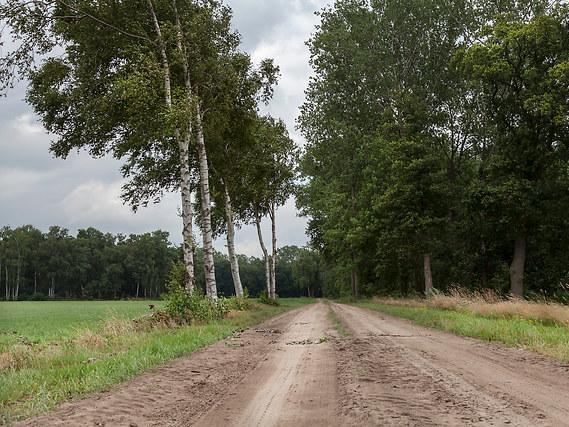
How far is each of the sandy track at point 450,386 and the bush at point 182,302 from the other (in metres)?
7.80

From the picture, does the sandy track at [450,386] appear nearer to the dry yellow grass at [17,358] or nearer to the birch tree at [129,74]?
the dry yellow grass at [17,358]

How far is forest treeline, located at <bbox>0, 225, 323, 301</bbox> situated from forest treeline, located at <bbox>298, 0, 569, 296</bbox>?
269 feet

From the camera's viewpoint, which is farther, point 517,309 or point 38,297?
point 38,297

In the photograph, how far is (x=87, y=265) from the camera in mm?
127500

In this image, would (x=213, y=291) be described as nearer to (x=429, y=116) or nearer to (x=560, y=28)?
(x=429, y=116)

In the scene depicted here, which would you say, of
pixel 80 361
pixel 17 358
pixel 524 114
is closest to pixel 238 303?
pixel 17 358

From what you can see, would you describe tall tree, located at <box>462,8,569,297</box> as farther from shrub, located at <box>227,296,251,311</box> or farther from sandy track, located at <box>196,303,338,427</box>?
sandy track, located at <box>196,303,338,427</box>

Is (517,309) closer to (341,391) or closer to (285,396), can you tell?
(341,391)

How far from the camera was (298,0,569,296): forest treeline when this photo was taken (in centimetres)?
2697

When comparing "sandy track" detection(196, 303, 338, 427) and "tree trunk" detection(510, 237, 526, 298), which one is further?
"tree trunk" detection(510, 237, 526, 298)

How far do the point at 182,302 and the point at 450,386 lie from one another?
39.0 feet

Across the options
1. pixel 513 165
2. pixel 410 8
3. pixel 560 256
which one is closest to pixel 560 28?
pixel 513 165

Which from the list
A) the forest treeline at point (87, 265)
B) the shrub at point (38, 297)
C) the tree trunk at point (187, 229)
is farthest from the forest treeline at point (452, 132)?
the shrub at point (38, 297)

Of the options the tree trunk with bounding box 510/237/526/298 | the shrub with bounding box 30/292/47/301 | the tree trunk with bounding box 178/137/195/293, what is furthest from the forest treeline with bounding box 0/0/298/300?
the shrub with bounding box 30/292/47/301
